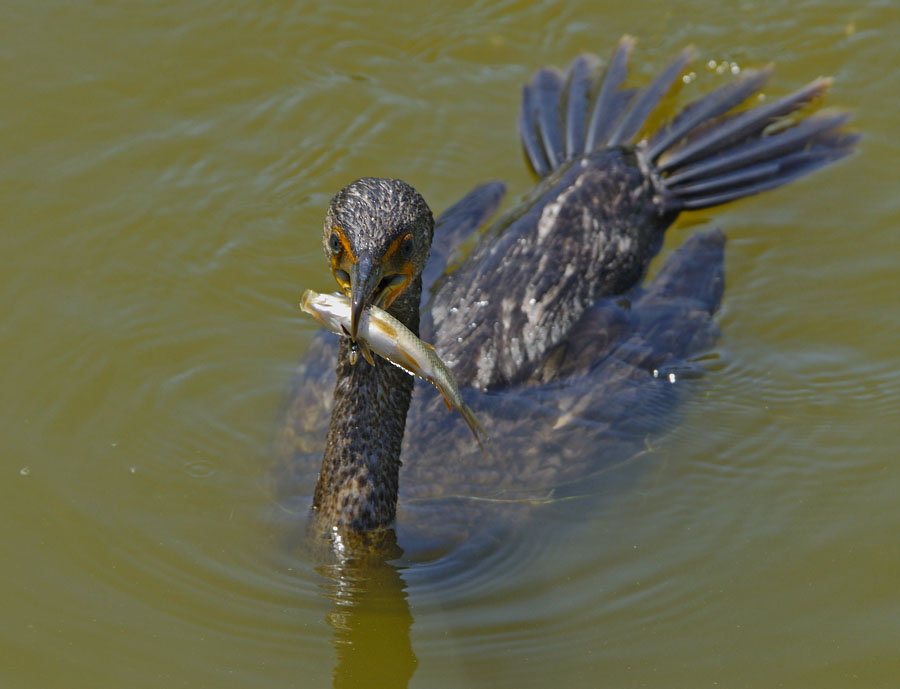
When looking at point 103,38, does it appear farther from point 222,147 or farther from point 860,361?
point 860,361

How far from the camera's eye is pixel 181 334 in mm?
6523

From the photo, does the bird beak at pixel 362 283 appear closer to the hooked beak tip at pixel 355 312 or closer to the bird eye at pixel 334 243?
the hooked beak tip at pixel 355 312

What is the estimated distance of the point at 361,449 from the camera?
5273 mm

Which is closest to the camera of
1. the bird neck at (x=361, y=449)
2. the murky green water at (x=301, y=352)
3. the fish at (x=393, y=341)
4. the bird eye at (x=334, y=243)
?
the fish at (x=393, y=341)

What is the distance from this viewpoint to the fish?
4668mm

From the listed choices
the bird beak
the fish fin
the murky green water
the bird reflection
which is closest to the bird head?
the bird beak

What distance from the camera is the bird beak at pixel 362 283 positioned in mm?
4539

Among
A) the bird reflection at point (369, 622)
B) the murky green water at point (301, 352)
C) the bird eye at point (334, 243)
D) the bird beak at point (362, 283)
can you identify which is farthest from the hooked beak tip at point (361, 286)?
the murky green water at point (301, 352)

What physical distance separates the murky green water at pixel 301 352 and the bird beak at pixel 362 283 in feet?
3.99

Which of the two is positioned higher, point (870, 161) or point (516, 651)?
point (870, 161)

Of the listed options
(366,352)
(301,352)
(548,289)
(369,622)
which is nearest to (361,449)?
(366,352)

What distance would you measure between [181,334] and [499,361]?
1.66 metres

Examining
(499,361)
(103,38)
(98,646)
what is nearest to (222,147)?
(103,38)

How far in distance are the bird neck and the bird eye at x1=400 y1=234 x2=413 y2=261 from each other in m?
0.31
